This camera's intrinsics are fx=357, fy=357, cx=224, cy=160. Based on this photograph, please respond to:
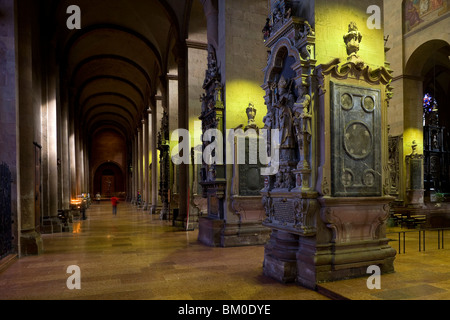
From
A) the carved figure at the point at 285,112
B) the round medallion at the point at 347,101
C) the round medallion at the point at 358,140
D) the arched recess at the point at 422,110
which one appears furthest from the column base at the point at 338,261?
the arched recess at the point at 422,110

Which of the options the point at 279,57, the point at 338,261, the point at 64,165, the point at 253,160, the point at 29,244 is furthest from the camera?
the point at 64,165

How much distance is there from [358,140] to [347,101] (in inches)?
26.1

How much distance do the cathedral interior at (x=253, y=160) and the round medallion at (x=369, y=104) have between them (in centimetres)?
2

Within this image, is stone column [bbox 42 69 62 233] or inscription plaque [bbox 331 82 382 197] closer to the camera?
inscription plaque [bbox 331 82 382 197]

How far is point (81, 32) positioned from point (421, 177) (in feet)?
57.2

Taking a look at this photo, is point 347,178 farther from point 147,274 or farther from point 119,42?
point 119,42

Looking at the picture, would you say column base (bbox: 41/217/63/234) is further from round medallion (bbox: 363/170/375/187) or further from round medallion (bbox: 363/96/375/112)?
round medallion (bbox: 363/96/375/112)

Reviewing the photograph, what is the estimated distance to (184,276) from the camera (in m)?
6.29

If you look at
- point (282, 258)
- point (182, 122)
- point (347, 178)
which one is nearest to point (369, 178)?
point (347, 178)

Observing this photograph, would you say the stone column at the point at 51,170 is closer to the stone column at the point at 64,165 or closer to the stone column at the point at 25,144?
the stone column at the point at 64,165

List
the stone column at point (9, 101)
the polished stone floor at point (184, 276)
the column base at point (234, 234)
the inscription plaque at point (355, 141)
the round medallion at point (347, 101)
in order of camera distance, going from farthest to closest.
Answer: the column base at point (234, 234) < the stone column at point (9, 101) < the round medallion at point (347, 101) < the inscription plaque at point (355, 141) < the polished stone floor at point (184, 276)

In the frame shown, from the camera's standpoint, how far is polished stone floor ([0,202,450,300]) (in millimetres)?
5059

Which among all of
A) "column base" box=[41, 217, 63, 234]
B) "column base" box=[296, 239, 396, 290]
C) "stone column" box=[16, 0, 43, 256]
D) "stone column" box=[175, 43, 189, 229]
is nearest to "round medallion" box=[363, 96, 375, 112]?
"column base" box=[296, 239, 396, 290]

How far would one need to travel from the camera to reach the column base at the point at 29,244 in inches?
346
